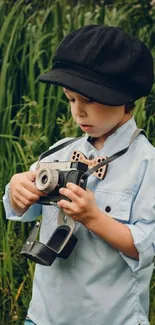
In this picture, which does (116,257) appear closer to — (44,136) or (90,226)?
(90,226)

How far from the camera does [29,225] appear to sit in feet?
12.8

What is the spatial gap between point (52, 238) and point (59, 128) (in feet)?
5.53

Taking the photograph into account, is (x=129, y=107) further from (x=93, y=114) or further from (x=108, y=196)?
(x=108, y=196)

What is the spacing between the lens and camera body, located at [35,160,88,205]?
7.61 feet

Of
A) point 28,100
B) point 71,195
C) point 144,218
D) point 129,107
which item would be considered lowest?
point 28,100

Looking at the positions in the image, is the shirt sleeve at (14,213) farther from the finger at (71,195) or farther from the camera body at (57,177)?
the finger at (71,195)

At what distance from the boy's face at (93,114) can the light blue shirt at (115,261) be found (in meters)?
0.07

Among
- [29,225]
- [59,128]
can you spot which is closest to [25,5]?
[59,128]

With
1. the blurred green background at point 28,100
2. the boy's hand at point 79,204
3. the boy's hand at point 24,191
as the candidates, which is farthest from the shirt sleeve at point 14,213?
the blurred green background at point 28,100

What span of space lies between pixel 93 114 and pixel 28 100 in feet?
5.32

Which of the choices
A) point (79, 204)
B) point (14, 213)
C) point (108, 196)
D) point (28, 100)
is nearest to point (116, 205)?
point (108, 196)

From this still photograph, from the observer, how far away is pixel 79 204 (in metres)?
2.27

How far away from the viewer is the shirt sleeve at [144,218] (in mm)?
2365

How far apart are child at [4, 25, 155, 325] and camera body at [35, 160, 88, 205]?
4cm
